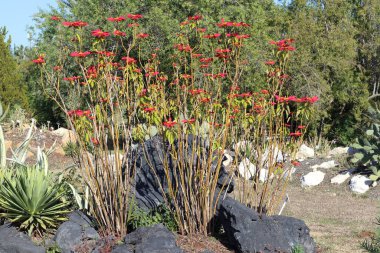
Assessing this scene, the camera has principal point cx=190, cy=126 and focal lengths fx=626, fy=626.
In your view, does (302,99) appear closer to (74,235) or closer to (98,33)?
(98,33)

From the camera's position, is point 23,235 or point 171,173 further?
point 171,173

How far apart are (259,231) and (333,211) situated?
396cm

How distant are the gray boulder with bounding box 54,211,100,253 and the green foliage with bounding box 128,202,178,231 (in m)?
0.46

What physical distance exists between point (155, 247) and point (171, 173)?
138cm

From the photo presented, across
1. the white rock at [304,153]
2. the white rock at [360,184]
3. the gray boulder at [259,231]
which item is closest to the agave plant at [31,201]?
the gray boulder at [259,231]

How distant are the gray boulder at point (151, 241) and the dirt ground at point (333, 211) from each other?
0.32m

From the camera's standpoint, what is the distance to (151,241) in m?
6.19

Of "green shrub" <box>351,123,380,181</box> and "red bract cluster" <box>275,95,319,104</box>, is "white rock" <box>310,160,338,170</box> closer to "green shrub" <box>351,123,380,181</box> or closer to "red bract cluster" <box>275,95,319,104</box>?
"green shrub" <box>351,123,380,181</box>

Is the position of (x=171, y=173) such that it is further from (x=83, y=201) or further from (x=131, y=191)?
(x=83, y=201)

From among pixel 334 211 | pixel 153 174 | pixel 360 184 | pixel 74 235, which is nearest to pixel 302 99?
pixel 153 174

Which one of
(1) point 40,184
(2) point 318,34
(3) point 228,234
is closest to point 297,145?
(3) point 228,234

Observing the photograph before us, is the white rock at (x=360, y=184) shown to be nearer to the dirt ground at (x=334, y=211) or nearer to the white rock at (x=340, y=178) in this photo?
the dirt ground at (x=334, y=211)

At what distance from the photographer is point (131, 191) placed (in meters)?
7.34

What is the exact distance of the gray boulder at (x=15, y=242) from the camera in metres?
6.47
